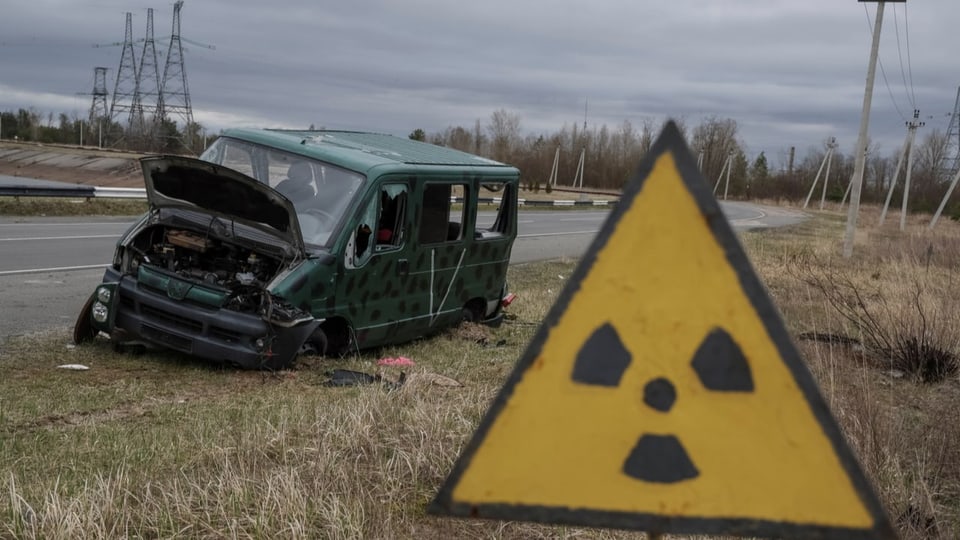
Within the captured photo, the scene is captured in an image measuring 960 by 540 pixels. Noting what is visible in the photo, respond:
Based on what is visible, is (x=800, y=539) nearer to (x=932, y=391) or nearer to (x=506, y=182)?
(x=932, y=391)

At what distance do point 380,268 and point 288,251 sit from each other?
999 millimetres

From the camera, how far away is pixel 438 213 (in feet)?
30.8

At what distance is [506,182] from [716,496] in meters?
8.78

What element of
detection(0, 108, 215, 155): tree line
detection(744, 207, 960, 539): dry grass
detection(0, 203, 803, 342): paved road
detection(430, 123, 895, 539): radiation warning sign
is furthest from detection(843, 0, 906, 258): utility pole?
detection(0, 108, 215, 155): tree line

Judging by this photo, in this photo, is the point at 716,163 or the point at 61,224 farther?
the point at 716,163

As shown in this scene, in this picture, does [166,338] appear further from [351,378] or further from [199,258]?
[351,378]

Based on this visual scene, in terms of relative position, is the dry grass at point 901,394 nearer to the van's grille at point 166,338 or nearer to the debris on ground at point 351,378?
the debris on ground at point 351,378

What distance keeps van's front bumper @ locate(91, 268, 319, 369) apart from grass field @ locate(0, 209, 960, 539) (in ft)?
0.72

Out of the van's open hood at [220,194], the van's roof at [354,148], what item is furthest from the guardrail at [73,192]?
the van's open hood at [220,194]

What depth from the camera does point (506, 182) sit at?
10695 mm

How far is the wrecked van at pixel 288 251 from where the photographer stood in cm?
761

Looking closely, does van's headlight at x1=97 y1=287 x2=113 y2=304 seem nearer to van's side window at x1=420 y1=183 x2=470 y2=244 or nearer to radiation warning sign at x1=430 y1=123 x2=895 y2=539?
van's side window at x1=420 y1=183 x2=470 y2=244

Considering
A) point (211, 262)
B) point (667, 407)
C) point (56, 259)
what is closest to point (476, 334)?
point (211, 262)

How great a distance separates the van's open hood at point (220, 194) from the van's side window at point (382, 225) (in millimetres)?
647
